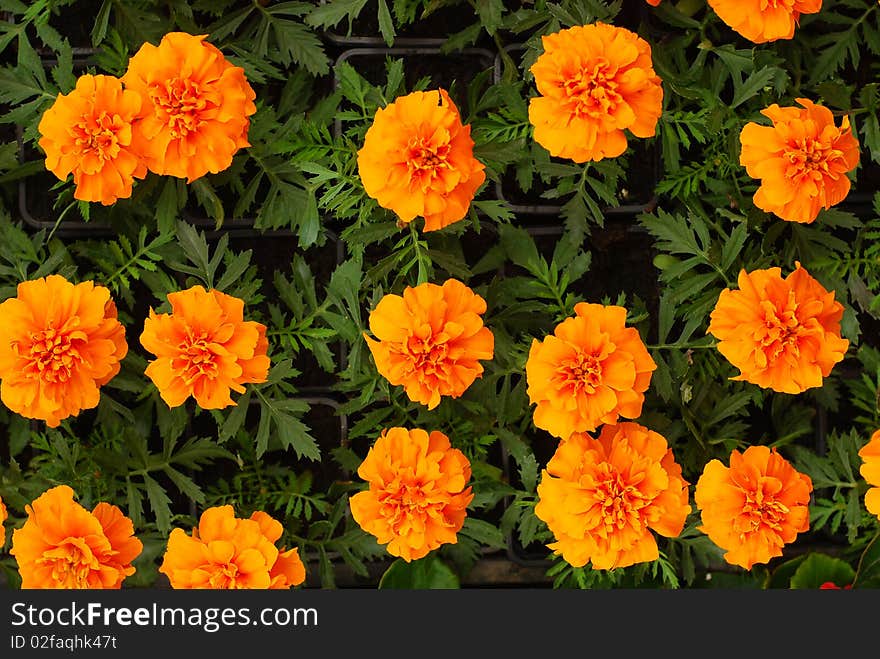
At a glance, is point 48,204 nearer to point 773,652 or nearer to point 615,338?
point 615,338

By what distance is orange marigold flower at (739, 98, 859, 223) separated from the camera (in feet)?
4.22

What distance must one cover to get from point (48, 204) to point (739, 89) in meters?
1.27

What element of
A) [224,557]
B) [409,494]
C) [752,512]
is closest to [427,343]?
[409,494]

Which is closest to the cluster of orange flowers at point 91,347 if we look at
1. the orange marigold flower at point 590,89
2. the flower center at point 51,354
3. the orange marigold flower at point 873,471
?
the flower center at point 51,354

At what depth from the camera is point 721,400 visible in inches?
59.8

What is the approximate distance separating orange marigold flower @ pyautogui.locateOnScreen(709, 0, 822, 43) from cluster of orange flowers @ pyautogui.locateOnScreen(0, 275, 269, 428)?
859 mm

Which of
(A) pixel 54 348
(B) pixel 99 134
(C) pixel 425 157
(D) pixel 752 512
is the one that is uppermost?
(B) pixel 99 134

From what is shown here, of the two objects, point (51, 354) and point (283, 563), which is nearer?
point (51, 354)

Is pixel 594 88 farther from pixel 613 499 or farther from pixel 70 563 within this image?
pixel 70 563

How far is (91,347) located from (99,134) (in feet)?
1.02

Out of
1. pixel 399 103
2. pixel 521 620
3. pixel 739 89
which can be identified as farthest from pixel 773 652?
pixel 399 103

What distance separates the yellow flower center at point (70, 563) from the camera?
4.10 ft

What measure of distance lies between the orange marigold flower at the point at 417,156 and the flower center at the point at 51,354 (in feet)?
1.57

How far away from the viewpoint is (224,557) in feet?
4.19
